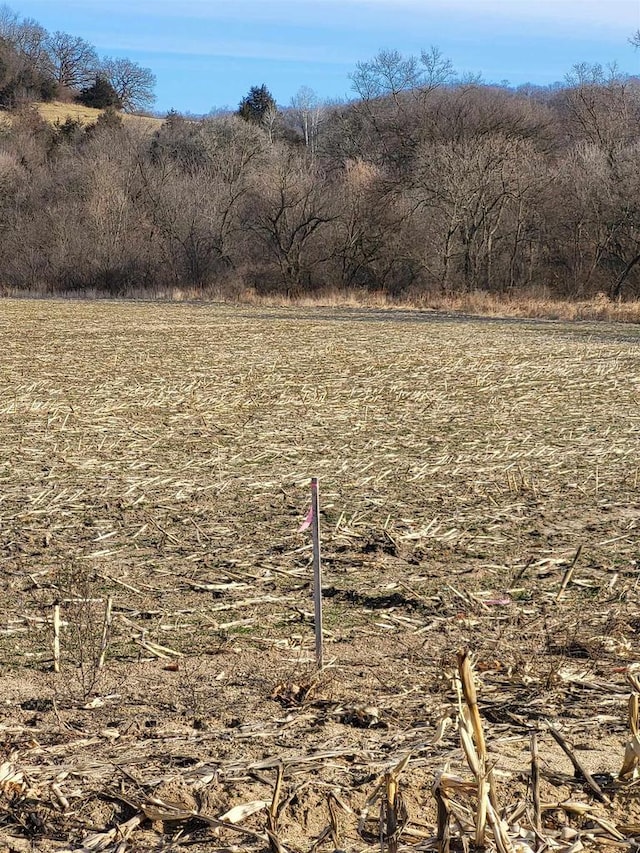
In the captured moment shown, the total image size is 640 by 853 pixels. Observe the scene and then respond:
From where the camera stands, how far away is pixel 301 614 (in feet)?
18.6

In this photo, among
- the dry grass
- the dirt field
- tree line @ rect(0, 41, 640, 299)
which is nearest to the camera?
the dirt field

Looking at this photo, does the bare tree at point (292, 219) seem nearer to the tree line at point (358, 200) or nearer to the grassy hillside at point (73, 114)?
the tree line at point (358, 200)

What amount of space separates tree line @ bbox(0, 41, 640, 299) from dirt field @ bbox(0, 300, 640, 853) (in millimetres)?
38440

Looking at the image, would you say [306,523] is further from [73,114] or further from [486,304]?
[73,114]

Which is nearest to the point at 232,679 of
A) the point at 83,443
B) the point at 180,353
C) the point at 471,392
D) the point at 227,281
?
the point at 83,443

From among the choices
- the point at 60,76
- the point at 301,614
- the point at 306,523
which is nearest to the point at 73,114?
the point at 60,76

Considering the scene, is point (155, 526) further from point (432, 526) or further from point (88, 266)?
point (88, 266)

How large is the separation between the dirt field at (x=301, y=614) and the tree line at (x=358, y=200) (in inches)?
1513

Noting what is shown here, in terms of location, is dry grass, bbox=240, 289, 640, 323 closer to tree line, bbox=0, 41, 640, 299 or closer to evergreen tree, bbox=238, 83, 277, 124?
tree line, bbox=0, 41, 640, 299

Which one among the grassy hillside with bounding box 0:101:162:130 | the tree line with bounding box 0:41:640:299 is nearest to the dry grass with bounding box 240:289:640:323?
the tree line with bounding box 0:41:640:299

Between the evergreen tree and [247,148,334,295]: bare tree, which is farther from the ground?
the evergreen tree

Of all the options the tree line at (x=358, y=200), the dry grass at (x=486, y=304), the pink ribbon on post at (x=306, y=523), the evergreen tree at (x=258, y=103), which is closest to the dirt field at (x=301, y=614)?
the pink ribbon on post at (x=306, y=523)

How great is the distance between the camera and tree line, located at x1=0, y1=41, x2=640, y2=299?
51.9 meters

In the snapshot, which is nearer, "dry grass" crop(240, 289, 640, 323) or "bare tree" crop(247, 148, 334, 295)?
"dry grass" crop(240, 289, 640, 323)
